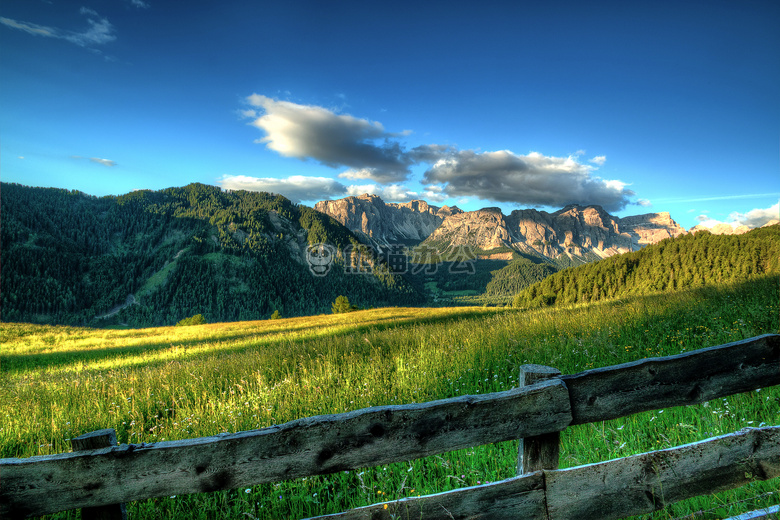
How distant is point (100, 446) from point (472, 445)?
8.38 ft

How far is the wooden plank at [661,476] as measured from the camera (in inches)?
100

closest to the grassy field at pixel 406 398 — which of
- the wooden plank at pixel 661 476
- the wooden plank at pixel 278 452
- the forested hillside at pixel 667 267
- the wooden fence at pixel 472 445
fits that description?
the wooden plank at pixel 661 476

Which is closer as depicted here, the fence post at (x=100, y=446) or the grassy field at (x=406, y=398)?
the fence post at (x=100, y=446)

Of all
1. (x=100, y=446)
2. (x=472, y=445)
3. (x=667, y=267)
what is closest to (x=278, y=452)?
(x=100, y=446)

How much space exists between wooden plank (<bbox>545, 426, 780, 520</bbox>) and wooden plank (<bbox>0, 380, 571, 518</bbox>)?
0.46 meters

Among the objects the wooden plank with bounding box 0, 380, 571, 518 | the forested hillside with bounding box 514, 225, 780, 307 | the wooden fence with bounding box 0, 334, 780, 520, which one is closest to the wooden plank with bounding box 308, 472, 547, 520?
the wooden fence with bounding box 0, 334, 780, 520

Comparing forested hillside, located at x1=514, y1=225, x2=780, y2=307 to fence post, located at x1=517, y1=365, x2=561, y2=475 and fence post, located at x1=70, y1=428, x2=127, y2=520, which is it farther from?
fence post, located at x1=70, y1=428, x2=127, y2=520

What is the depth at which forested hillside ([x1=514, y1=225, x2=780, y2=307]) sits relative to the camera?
197ft

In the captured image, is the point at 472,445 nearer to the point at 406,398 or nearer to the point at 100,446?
the point at 100,446

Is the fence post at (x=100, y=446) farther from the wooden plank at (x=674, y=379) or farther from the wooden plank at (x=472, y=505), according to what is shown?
the wooden plank at (x=674, y=379)

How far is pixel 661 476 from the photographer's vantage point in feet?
8.79

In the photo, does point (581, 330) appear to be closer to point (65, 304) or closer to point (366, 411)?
point (366, 411)

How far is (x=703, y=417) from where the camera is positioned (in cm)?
443

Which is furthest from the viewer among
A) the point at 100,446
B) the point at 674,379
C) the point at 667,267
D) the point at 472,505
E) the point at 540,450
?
the point at 667,267
